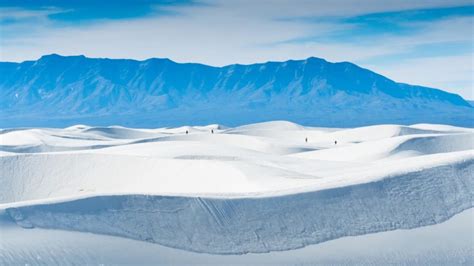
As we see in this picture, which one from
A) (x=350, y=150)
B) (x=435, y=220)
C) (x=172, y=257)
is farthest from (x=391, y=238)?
(x=350, y=150)

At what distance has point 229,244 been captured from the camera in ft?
83.8

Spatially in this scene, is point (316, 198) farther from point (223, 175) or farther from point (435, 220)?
point (223, 175)

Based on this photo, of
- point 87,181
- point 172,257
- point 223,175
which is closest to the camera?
point 172,257

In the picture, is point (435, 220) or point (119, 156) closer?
point (435, 220)

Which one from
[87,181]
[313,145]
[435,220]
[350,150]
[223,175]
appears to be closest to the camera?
[435,220]

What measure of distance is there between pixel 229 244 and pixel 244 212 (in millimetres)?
1745

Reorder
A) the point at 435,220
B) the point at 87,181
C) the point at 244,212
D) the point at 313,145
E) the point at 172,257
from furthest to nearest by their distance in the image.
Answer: the point at 313,145
the point at 87,181
the point at 435,220
the point at 244,212
the point at 172,257

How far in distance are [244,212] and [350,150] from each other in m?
35.1

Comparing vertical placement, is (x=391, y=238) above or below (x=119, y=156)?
below

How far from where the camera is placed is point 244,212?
88.2 feet

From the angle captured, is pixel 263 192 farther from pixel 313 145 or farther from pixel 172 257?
pixel 313 145

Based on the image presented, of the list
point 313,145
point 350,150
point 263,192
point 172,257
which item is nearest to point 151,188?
point 263,192

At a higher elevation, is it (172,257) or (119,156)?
(119,156)

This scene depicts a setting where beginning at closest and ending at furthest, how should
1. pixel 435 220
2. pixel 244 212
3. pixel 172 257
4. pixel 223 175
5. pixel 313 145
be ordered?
pixel 172 257 < pixel 244 212 < pixel 435 220 < pixel 223 175 < pixel 313 145
